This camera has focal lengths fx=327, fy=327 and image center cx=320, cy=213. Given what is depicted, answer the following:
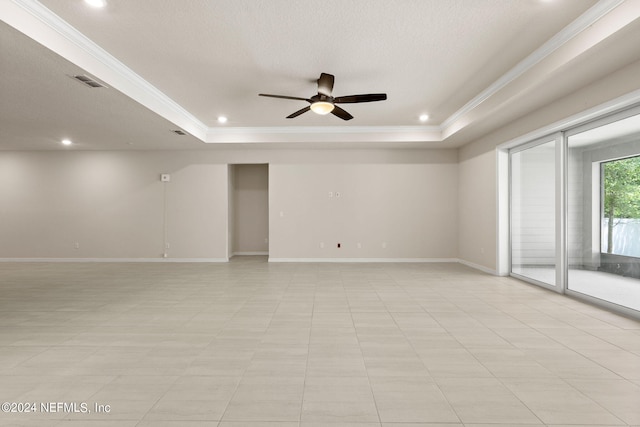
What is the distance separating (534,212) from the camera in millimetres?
5773

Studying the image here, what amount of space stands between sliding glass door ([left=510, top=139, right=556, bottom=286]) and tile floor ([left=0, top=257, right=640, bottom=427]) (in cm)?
74

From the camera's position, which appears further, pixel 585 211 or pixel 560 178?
pixel 560 178

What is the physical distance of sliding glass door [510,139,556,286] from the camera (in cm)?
530

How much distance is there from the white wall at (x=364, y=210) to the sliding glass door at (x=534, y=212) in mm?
2208

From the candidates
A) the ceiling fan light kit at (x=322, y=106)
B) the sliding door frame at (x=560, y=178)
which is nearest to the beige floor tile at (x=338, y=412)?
the ceiling fan light kit at (x=322, y=106)

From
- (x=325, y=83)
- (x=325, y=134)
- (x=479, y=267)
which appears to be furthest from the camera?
(x=325, y=134)

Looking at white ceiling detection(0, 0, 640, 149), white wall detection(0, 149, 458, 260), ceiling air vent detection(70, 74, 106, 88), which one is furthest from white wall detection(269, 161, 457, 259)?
ceiling air vent detection(70, 74, 106, 88)

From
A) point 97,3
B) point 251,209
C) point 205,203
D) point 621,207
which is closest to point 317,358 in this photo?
point 97,3

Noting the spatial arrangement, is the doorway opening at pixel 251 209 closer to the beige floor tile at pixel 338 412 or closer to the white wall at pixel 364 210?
the white wall at pixel 364 210

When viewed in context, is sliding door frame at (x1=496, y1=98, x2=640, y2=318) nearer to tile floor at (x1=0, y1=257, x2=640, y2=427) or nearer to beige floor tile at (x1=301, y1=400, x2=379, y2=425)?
tile floor at (x1=0, y1=257, x2=640, y2=427)

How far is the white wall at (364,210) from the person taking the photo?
8.53 metres

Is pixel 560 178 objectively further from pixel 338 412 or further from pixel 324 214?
pixel 324 214

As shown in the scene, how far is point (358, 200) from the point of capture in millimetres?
8578

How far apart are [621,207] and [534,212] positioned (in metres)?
1.76
